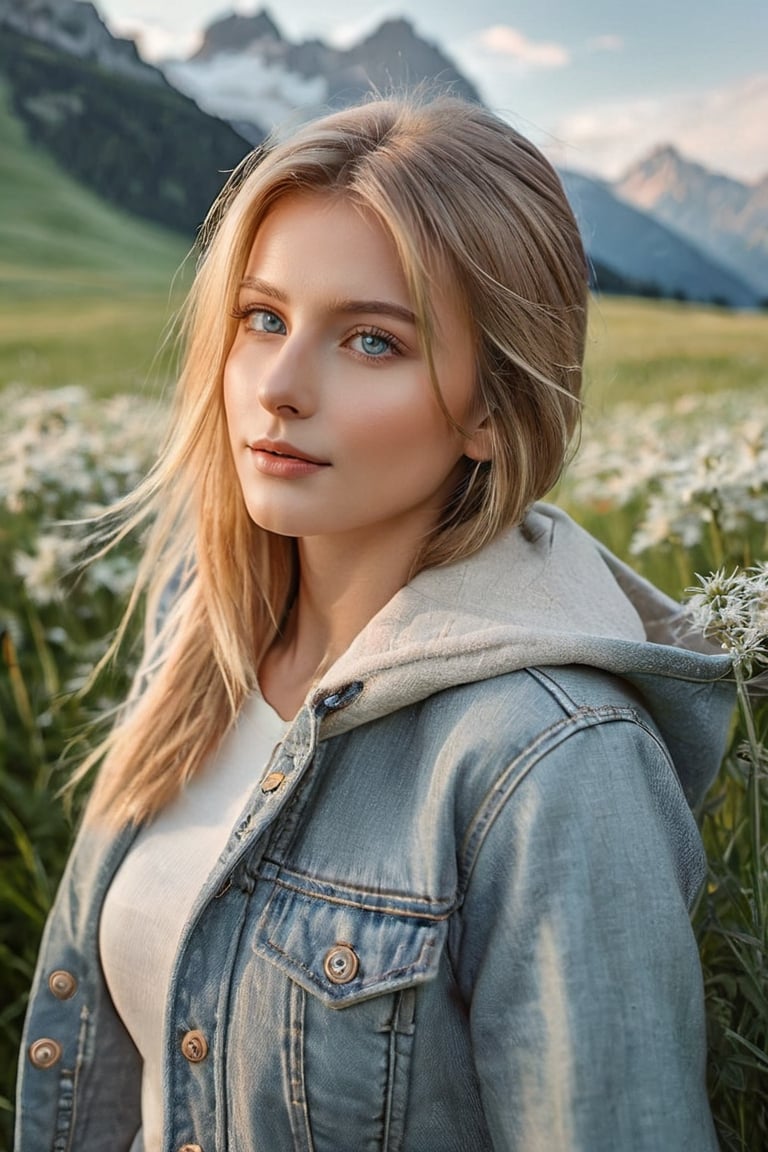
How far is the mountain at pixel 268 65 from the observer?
11.2 ft

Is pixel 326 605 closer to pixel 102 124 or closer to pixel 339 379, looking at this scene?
pixel 339 379

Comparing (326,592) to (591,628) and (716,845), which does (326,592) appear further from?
(716,845)

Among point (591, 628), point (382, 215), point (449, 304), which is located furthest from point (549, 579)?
point (382, 215)

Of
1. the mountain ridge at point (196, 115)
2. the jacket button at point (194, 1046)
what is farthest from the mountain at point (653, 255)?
the jacket button at point (194, 1046)

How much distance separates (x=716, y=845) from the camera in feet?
4.69

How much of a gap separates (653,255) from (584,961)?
7.02 feet

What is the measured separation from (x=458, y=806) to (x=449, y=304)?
53 centimetres

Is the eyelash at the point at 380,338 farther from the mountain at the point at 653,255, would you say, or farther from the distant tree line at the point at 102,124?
the distant tree line at the point at 102,124

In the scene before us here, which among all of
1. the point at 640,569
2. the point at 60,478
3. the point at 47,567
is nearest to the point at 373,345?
→ the point at 640,569

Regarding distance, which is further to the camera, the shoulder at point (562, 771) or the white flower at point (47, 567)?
the white flower at point (47, 567)

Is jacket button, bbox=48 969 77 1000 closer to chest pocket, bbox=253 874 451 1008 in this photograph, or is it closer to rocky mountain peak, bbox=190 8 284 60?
chest pocket, bbox=253 874 451 1008

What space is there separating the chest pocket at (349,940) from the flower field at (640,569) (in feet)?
1.15

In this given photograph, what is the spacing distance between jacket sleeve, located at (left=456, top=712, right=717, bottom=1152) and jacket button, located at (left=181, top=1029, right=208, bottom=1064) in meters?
0.33

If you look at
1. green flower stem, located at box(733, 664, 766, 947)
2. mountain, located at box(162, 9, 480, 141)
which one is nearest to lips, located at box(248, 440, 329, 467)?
green flower stem, located at box(733, 664, 766, 947)
